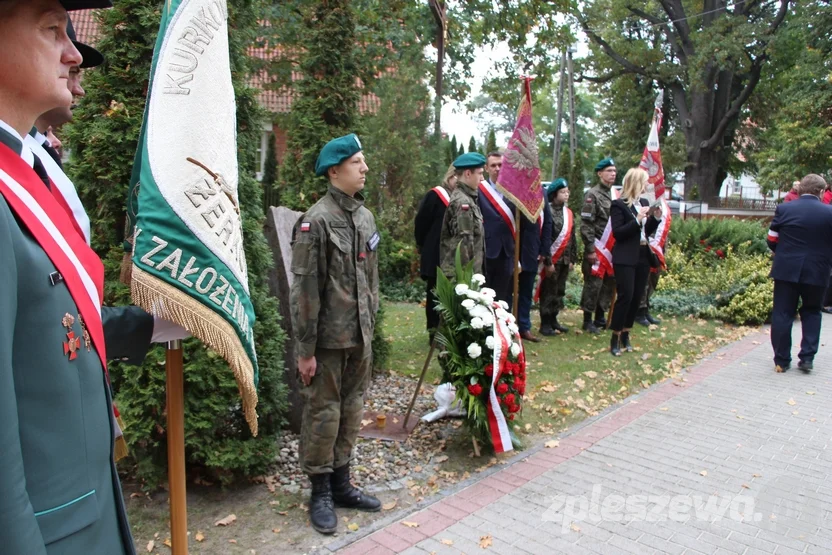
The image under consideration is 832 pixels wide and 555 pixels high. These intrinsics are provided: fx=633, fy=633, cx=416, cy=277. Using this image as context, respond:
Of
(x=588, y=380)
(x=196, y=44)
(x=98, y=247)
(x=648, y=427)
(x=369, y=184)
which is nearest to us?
(x=196, y=44)

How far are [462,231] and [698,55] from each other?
2451 cm

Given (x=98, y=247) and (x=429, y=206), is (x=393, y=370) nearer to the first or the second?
(x=429, y=206)

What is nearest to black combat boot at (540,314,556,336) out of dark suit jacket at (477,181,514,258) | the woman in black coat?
the woman in black coat

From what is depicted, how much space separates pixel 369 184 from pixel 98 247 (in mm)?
9109

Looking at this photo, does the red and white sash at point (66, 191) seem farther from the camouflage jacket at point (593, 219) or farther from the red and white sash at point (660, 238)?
the red and white sash at point (660, 238)

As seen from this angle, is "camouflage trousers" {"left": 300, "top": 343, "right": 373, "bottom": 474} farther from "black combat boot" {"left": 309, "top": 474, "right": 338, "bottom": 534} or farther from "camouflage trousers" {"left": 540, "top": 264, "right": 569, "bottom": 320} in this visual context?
"camouflage trousers" {"left": 540, "top": 264, "right": 569, "bottom": 320}

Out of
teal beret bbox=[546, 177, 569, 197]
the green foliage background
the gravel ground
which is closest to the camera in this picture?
the green foliage background

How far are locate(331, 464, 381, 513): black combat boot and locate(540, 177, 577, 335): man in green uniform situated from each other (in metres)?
5.35

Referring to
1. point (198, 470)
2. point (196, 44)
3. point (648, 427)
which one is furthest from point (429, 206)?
point (196, 44)

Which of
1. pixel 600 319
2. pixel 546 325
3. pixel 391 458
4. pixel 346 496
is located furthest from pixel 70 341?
pixel 600 319

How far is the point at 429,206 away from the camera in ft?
23.9

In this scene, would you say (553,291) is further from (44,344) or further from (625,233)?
(44,344)

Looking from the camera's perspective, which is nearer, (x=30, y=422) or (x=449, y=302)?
(x=30, y=422)

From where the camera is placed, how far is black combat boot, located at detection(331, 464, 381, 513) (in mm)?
3934
